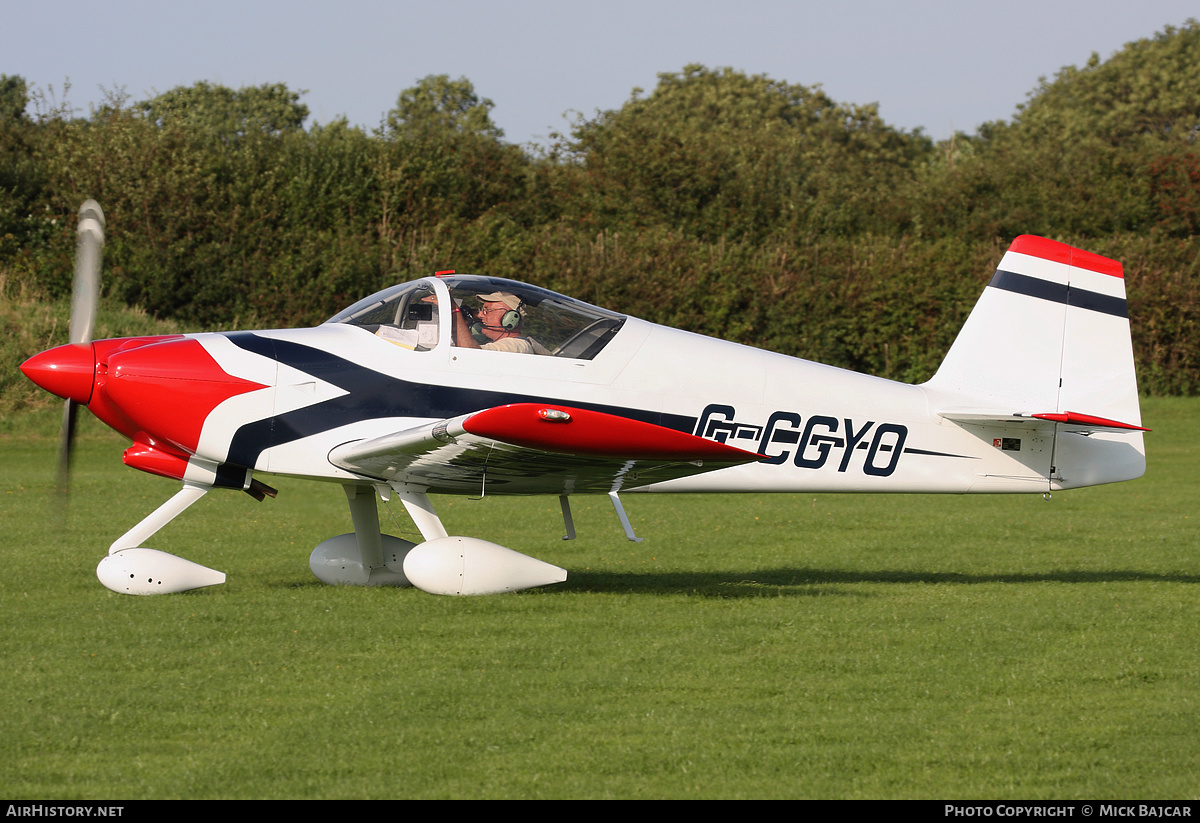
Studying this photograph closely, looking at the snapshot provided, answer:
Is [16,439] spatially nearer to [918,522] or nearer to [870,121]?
[918,522]

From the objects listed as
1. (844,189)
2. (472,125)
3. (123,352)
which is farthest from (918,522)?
(472,125)

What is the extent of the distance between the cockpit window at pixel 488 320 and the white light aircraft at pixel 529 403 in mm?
14

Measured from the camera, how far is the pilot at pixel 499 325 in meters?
7.93

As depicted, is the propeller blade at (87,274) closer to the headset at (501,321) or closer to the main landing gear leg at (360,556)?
the main landing gear leg at (360,556)

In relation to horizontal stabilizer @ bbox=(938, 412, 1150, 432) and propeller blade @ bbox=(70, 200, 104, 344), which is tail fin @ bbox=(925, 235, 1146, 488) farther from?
propeller blade @ bbox=(70, 200, 104, 344)

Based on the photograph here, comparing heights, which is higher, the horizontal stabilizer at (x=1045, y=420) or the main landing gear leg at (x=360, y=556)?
the horizontal stabilizer at (x=1045, y=420)

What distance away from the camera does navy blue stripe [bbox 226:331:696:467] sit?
7859 mm

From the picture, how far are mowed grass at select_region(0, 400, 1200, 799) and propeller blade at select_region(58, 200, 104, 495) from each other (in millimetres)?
533

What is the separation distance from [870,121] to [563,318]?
211ft

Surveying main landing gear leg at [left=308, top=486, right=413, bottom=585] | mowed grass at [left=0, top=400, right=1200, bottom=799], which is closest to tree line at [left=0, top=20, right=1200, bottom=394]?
mowed grass at [left=0, top=400, right=1200, bottom=799]

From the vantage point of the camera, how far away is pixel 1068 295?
8891mm

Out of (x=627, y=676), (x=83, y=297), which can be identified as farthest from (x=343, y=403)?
(x=627, y=676)

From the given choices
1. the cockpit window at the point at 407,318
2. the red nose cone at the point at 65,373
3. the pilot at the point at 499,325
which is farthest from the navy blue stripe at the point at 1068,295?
the red nose cone at the point at 65,373

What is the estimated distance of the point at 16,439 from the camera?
20812mm
